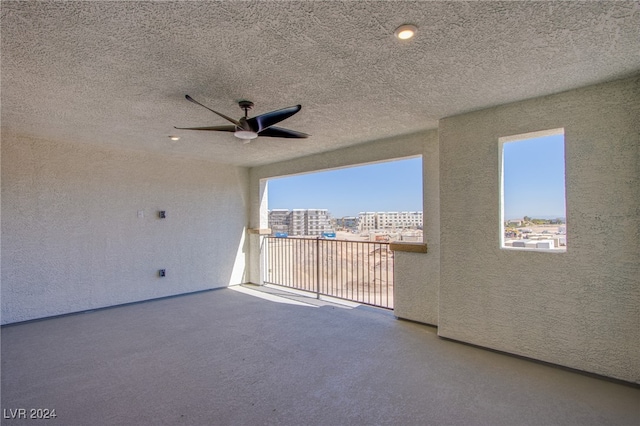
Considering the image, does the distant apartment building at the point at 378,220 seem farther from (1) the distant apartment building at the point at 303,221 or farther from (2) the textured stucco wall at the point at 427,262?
(2) the textured stucco wall at the point at 427,262

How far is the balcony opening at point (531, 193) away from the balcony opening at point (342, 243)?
100cm

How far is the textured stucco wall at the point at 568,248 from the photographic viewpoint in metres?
2.42

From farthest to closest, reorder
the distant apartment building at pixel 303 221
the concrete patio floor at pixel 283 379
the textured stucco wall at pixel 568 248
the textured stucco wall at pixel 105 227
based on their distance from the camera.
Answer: the distant apartment building at pixel 303 221, the textured stucco wall at pixel 105 227, the textured stucco wall at pixel 568 248, the concrete patio floor at pixel 283 379

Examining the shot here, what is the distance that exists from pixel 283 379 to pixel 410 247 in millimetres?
2115

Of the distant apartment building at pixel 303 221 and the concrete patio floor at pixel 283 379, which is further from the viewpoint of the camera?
the distant apartment building at pixel 303 221

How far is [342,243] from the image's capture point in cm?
535

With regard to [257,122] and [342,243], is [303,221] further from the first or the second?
[257,122]

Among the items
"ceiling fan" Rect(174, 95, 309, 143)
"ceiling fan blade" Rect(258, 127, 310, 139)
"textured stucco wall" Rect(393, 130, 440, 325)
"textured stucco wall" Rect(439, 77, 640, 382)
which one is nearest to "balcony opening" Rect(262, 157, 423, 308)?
"textured stucco wall" Rect(393, 130, 440, 325)

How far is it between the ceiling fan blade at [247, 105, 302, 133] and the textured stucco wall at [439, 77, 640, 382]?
69.8 inches

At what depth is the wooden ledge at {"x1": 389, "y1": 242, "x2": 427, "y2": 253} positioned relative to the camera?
3793mm

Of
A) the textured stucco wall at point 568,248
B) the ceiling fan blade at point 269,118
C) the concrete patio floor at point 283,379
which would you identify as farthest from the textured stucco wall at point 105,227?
the textured stucco wall at point 568,248

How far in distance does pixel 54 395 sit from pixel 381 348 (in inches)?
104

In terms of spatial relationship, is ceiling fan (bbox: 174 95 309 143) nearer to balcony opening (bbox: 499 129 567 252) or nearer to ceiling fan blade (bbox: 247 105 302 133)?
ceiling fan blade (bbox: 247 105 302 133)

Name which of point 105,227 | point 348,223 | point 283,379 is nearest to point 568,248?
point 283,379
